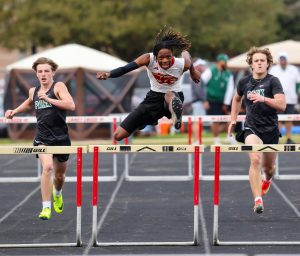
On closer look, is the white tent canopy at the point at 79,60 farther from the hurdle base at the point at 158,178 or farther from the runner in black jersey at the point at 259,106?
the runner in black jersey at the point at 259,106

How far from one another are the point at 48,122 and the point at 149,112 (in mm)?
1125

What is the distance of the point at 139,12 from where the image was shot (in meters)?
41.8

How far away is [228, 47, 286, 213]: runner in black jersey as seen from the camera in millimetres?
11344

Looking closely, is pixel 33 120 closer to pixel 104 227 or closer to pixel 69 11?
pixel 104 227

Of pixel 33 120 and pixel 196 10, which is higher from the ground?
pixel 196 10

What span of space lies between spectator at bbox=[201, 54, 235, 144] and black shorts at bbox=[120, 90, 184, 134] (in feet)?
32.2

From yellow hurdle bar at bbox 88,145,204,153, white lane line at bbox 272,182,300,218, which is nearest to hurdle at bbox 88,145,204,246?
yellow hurdle bar at bbox 88,145,204,153

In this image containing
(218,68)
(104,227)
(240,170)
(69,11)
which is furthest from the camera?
(69,11)

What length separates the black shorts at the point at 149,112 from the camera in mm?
11680

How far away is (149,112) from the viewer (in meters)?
11.7

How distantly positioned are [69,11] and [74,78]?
1304 cm

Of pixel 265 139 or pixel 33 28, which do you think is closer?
pixel 265 139

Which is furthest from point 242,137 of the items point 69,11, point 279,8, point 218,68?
point 279,8

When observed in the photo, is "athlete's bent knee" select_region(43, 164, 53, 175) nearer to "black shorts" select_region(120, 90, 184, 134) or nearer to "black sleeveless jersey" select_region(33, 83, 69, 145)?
"black sleeveless jersey" select_region(33, 83, 69, 145)
